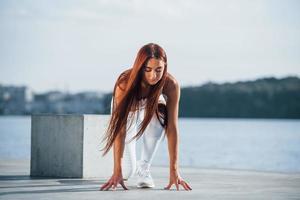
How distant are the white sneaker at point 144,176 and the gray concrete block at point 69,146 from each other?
41.9 inches

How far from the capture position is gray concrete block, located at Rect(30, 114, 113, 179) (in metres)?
7.42

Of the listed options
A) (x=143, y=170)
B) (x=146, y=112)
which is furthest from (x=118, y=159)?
(x=146, y=112)

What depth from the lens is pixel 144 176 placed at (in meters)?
6.53

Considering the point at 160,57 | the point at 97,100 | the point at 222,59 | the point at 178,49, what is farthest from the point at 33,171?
the point at 97,100

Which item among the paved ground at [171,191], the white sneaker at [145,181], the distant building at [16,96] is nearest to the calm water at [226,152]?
the paved ground at [171,191]

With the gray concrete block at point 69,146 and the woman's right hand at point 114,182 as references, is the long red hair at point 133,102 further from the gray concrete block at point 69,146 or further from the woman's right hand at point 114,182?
the gray concrete block at point 69,146

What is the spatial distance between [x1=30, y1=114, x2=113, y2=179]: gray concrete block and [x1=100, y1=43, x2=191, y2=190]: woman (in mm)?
855

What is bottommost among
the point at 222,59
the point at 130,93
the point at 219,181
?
the point at 219,181

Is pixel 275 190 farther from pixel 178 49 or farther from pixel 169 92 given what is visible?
pixel 178 49

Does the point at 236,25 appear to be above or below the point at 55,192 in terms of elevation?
above

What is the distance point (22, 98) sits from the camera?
92.8 meters

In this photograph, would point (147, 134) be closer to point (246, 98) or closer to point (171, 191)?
point (171, 191)

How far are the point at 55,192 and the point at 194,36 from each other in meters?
57.3

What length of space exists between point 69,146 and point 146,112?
1.35 meters
